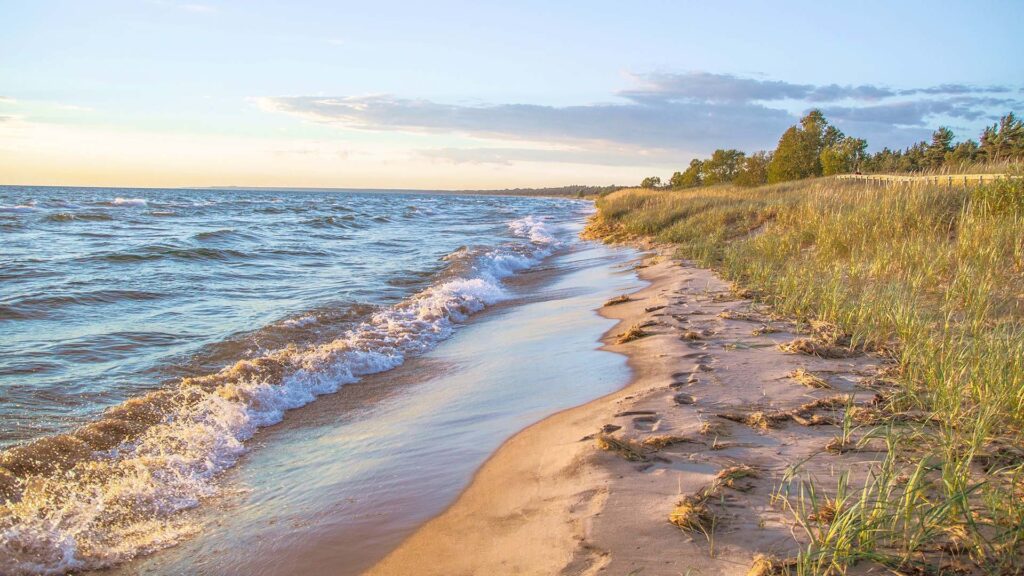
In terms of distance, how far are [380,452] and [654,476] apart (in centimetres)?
216

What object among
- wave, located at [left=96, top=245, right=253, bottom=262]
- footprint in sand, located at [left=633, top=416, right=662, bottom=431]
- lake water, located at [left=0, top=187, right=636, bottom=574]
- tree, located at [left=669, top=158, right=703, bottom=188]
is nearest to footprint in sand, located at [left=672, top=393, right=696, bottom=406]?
footprint in sand, located at [left=633, top=416, right=662, bottom=431]

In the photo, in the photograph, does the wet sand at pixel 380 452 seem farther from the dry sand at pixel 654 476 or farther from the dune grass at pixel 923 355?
the dune grass at pixel 923 355

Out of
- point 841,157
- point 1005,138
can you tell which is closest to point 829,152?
point 841,157

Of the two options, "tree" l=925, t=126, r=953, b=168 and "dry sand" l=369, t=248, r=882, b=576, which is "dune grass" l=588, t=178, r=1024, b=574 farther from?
"tree" l=925, t=126, r=953, b=168

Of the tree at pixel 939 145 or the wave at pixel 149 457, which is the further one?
the tree at pixel 939 145

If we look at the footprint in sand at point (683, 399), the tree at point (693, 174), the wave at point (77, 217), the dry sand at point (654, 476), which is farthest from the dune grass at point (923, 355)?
the tree at point (693, 174)

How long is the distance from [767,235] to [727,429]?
378 inches

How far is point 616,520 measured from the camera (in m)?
3.10

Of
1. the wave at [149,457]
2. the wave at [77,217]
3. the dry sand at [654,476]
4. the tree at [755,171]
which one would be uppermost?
the tree at [755,171]

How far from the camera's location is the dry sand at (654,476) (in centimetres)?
280

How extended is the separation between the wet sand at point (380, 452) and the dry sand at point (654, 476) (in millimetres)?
286

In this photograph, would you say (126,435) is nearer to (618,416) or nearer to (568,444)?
(568,444)

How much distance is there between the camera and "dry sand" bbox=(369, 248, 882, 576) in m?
2.80

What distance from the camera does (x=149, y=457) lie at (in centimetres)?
456
